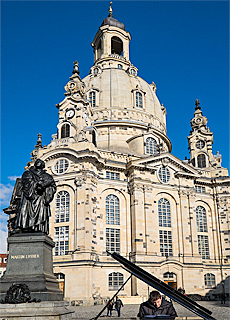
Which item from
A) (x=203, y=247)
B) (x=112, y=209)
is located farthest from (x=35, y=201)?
(x=203, y=247)

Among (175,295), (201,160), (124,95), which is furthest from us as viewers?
(124,95)

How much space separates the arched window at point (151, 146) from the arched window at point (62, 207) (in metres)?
14.7

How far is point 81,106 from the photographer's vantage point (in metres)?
45.3

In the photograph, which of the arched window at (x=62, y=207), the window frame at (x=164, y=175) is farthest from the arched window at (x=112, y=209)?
the window frame at (x=164, y=175)

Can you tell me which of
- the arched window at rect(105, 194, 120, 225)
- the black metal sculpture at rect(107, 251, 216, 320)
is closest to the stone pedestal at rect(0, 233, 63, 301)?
the black metal sculpture at rect(107, 251, 216, 320)

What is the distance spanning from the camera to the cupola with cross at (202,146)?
52.6 metres

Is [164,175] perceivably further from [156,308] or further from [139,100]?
[156,308]

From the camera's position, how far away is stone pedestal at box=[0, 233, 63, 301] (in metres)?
12.2

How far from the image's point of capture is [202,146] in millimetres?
54438

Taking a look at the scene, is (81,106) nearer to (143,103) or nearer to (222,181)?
(143,103)

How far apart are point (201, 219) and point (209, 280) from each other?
25.7 ft

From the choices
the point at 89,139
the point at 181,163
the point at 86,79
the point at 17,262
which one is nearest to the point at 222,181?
the point at 181,163

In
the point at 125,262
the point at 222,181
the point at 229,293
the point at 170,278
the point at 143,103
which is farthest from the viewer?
the point at 143,103

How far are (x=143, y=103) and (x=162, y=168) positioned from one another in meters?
14.4
